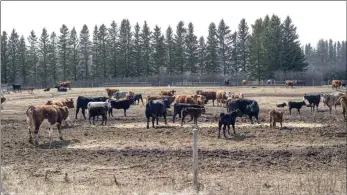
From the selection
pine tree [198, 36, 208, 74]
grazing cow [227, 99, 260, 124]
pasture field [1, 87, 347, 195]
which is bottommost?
pasture field [1, 87, 347, 195]

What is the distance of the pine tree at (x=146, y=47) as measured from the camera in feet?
277

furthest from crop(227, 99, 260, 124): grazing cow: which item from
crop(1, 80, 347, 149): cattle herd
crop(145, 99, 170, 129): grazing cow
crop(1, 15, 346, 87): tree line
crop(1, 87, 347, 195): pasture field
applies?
crop(1, 15, 346, 87): tree line

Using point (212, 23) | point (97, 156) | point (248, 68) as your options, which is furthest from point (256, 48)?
point (97, 156)

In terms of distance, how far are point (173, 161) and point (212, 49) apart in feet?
239

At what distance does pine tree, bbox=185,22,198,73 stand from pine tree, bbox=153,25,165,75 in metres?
4.90

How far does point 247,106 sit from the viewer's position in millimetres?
23562

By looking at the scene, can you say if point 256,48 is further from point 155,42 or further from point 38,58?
point 38,58

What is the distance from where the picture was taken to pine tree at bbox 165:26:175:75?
3369 inches

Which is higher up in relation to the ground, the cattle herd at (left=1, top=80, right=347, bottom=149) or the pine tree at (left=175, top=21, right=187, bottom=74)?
the pine tree at (left=175, top=21, right=187, bottom=74)

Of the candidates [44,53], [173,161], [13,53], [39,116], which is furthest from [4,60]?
[173,161]

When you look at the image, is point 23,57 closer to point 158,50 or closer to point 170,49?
point 158,50

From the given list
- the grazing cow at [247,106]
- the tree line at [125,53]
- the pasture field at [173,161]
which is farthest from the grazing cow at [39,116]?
the tree line at [125,53]

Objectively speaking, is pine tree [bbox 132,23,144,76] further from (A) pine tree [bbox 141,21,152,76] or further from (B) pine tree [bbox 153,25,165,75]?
(B) pine tree [bbox 153,25,165,75]

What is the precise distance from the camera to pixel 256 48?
78.9 metres
